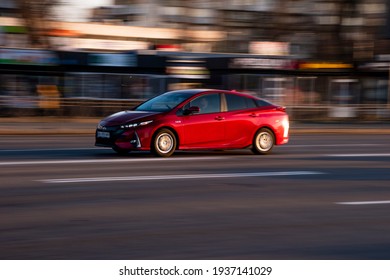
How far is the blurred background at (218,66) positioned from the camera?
34.3 meters

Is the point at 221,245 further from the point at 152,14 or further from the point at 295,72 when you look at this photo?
the point at 152,14

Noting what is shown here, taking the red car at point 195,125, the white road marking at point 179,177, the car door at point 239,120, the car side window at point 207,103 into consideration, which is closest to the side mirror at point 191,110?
the red car at point 195,125

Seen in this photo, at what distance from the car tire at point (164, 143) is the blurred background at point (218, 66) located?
41.0ft

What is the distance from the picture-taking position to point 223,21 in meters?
57.9

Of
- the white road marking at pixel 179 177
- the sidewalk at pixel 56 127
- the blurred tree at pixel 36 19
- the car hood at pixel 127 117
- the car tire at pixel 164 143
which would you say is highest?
the blurred tree at pixel 36 19

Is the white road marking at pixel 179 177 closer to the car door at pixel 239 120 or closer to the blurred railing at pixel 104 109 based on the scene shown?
the car door at pixel 239 120

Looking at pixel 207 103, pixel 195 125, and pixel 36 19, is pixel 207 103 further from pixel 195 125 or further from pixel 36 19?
pixel 36 19

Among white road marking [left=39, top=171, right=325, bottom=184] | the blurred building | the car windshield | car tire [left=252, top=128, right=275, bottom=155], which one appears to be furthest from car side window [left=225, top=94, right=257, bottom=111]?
the blurred building

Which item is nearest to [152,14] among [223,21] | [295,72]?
[223,21]

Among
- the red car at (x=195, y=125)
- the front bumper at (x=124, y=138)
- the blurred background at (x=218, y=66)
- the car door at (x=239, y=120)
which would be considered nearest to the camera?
the front bumper at (x=124, y=138)

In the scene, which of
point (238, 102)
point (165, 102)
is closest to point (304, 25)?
point (238, 102)

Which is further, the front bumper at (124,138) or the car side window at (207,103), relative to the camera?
the car side window at (207,103)

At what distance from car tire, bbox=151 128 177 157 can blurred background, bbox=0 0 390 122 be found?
41.0 ft

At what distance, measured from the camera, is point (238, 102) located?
58.8 feet
